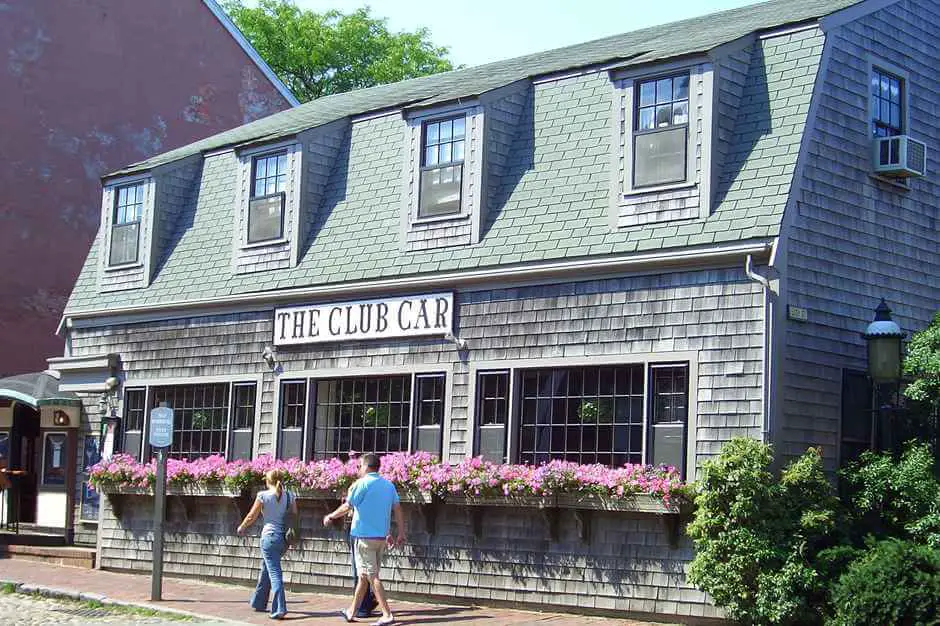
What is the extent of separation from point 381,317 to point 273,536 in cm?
347

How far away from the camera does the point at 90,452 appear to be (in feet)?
72.6

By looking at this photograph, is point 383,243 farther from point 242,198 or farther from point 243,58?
point 243,58

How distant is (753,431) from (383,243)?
6.19m

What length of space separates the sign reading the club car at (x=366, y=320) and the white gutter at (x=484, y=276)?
163 millimetres

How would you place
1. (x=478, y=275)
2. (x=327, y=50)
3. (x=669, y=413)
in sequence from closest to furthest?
(x=669, y=413) → (x=478, y=275) → (x=327, y=50)

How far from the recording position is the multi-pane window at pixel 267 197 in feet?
63.1

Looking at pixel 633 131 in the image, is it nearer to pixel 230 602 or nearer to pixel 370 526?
pixel 370 526

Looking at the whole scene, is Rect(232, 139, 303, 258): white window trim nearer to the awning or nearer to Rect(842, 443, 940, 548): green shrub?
the awning

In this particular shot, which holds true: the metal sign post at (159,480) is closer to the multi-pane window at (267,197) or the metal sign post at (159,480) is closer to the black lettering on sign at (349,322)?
the black lettering on sign at (349,322)

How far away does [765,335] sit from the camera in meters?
13.5

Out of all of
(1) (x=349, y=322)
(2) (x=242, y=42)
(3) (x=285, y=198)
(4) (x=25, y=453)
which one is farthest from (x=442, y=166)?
(2) (x=242, y=42)

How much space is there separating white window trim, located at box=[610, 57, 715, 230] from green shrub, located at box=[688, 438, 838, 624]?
2816 mm

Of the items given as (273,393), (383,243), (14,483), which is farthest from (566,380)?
(14,483)

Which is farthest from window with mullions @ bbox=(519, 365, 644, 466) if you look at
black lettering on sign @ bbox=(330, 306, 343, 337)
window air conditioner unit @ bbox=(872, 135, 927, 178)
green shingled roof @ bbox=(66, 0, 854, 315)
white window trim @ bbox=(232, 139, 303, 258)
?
white window trim @ bbox=(232, 139, 303, 258)
